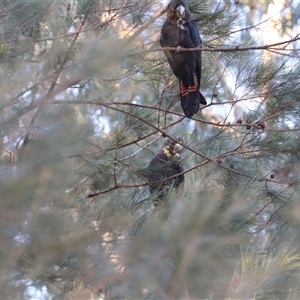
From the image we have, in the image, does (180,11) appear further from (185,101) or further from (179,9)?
(185,101)

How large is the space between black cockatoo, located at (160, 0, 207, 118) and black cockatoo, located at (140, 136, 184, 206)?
0.61 ft

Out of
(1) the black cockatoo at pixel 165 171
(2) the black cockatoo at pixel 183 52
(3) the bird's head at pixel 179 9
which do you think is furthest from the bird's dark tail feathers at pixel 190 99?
(3) the bird's head at pixel 179 9

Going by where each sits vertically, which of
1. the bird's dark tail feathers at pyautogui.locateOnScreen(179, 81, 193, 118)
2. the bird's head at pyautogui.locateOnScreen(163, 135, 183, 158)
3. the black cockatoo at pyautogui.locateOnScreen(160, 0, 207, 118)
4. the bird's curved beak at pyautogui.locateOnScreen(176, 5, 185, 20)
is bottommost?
the bird's head at pyautogui.locateOnScreen(163, 135, 183, 158)

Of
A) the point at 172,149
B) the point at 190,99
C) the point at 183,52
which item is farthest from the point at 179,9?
the point at 172,149

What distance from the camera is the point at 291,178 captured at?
7.80 feet

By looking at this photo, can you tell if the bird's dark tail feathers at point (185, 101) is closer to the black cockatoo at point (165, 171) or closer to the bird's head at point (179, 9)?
the black cockatoo at point (165, 171)

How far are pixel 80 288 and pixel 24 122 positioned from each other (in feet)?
1.03

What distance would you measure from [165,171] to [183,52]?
1.70 ft

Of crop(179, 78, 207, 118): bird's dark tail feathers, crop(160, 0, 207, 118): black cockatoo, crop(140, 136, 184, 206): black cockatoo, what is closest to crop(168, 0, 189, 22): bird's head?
crop(160, 0, 207, 118): black cockatoo

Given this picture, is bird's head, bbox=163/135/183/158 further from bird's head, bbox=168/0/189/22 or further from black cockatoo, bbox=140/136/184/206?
bird's head, bbox=168/0/189/22

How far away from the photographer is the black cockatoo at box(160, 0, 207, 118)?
2.32m

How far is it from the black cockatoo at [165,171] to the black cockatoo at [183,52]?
19 centimetres

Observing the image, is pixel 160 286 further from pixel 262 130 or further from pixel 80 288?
pixel 262 130

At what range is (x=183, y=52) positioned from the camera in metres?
2.36
